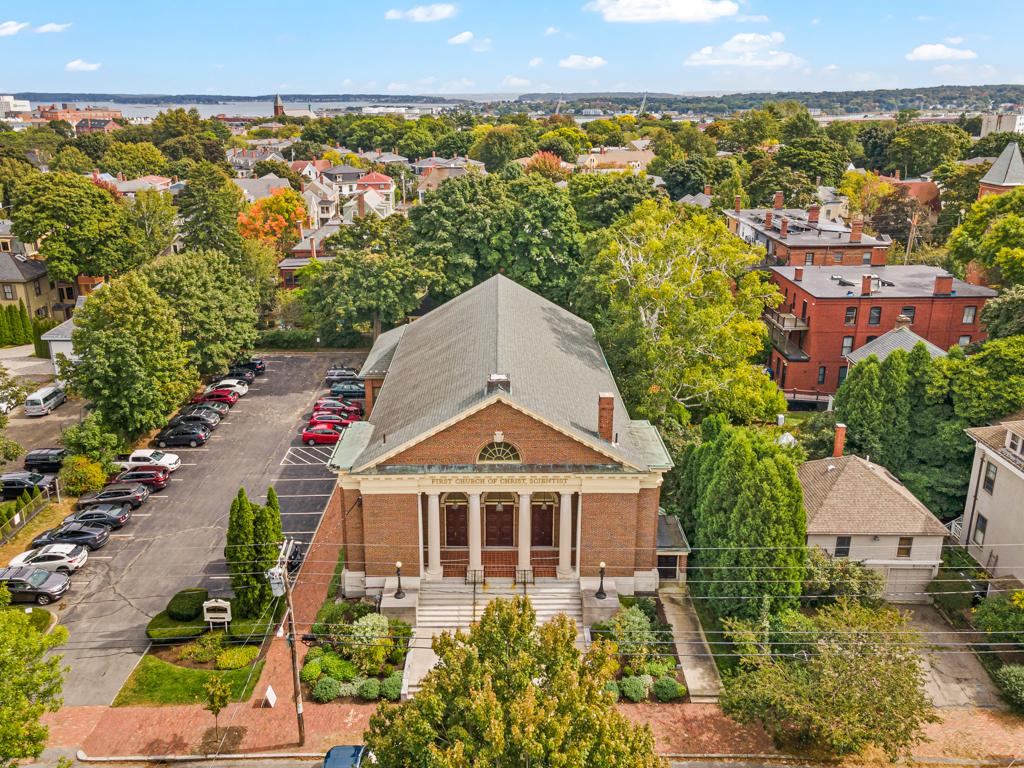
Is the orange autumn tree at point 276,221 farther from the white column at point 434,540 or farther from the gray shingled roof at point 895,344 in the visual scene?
the white column at point 434,540

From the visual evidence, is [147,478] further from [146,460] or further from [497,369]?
[497,369]

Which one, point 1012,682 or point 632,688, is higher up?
point 1012,682

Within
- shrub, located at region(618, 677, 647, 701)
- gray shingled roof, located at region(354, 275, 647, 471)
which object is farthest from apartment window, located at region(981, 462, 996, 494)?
shrub, located at region(618, 677, 647, 701)

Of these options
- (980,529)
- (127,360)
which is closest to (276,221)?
(127,360)

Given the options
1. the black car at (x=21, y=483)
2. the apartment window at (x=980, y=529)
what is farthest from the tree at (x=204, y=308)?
the apartment window at (x=980, y=529)

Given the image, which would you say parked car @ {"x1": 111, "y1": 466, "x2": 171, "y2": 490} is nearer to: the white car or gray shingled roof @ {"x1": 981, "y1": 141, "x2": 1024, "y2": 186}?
the white car

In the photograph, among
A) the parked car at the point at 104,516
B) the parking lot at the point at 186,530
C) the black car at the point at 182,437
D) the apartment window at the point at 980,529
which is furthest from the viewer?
the black car at the point at 182,437
